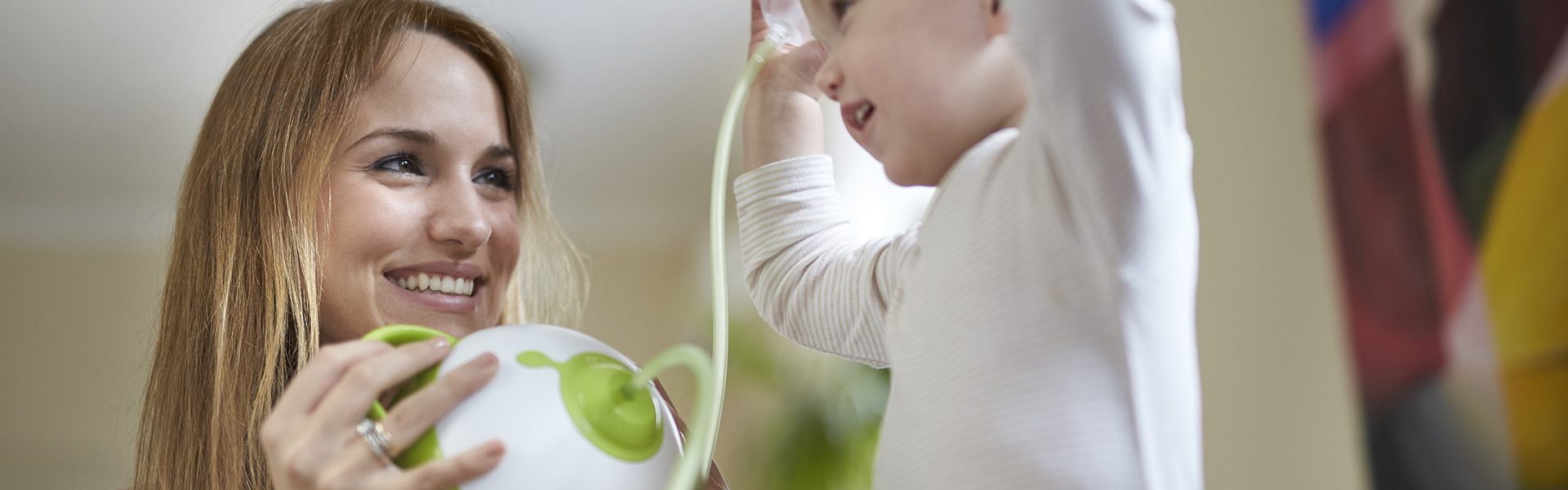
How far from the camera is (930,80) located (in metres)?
Answer: 0.52

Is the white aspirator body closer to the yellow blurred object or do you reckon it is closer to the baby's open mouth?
the baby's open mouth

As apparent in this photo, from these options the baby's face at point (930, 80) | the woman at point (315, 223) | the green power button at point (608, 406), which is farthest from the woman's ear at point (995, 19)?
the woman at point (315, 223)

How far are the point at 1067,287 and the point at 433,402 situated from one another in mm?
303

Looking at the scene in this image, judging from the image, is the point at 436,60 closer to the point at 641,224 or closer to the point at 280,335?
the point at 280,335

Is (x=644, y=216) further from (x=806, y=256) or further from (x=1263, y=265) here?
(x=806, y=256)

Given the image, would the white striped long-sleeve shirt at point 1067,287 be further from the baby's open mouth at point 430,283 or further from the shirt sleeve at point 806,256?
the baby's open mouth at point 430,283

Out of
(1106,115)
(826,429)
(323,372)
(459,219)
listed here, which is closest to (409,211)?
(459,219)

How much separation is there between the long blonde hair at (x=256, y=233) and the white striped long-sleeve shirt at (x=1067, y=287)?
23.5 inches

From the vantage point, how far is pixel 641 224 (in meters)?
4.15

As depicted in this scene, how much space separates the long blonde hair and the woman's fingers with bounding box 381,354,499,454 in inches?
15.1

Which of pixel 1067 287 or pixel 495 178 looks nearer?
pixel 1067 287

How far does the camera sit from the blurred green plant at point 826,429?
199 centimetres

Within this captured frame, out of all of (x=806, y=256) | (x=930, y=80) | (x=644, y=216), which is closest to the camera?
(x=930, y=80)

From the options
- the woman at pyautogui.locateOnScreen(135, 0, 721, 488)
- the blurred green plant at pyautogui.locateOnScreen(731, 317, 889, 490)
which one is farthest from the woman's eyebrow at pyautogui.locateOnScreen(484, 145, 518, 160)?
the blurred green plant at pyautogui.locateOnScreen(731, 317, 889, 490)
